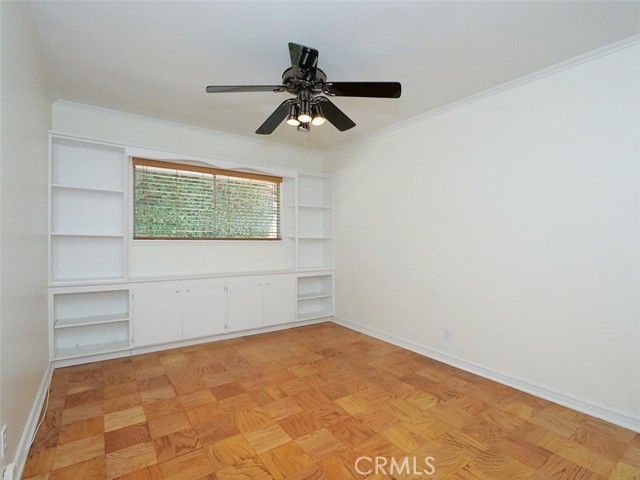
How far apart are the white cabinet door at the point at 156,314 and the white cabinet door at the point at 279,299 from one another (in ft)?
3.35

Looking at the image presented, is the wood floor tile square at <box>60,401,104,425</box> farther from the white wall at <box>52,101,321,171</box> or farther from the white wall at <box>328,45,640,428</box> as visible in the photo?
the white wall at <box>328,45,640,428</box>

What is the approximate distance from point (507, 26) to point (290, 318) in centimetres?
364

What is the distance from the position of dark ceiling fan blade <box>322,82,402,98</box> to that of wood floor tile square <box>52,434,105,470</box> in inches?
104

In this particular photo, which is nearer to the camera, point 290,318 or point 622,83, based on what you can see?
point 622,83

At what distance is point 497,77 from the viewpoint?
8.48ft

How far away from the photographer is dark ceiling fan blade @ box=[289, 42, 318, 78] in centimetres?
184

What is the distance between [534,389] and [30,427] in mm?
3527

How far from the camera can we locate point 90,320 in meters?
3.10

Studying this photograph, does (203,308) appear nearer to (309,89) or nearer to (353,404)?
(353,404)

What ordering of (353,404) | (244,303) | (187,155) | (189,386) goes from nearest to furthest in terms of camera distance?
1. (353,404)
2. (189,386)
3. (187,155)
4. (244,303)

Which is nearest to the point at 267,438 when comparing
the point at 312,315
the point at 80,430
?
the point at 80,430

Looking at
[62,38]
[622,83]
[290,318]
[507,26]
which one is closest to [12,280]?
[62,38]

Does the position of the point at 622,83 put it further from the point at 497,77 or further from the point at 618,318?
the point at 618,318

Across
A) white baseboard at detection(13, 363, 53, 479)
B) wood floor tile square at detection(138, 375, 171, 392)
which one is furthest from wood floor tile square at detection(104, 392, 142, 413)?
white baseboard at detection(13, 363, 53, 479)
